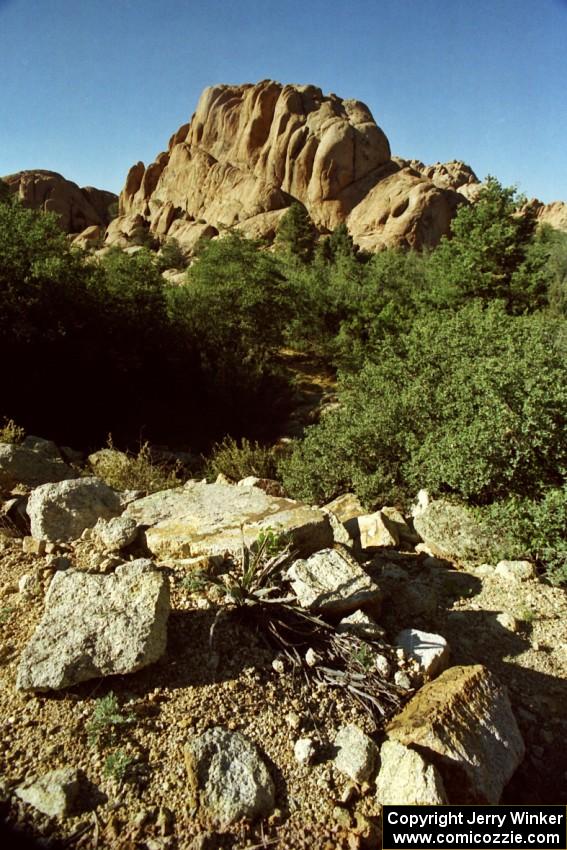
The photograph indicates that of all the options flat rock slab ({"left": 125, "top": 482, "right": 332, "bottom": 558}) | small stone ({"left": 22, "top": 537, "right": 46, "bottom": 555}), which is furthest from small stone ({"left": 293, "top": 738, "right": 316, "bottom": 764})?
small stone ({"left": 22, "top": 537, "right": 46, "bottom": 555})

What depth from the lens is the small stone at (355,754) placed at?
6.75 feet

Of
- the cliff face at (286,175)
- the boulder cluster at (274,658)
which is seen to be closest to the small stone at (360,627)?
the boulder cluster at (274,658)

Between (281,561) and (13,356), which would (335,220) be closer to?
(13,356)

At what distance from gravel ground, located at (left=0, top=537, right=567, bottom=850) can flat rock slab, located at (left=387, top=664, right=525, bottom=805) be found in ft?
0.59

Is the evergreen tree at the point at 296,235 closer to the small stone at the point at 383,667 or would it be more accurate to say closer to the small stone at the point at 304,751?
the small stone at the point at 383,667

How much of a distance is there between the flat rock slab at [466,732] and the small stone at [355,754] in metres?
0.13

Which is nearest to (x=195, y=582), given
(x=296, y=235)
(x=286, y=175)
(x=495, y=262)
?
(x=495, y=262)

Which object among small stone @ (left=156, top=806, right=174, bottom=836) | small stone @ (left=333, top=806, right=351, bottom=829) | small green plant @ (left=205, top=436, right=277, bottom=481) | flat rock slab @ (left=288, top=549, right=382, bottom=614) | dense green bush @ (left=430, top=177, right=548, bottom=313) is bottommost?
small green plant @ (left=205, top=436, right=277, bottom=481)

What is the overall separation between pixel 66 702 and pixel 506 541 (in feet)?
11.8

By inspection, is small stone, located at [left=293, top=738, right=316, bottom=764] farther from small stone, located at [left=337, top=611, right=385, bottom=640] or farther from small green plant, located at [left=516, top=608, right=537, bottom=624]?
small green plant, located at [left=516, top=608, right=537, bottom=624]

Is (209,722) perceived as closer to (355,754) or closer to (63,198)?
(355,754)

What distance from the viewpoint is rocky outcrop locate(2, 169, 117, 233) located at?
51031 mm

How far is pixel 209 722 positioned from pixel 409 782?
Result: 913 millimetres

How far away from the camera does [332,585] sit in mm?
2902
